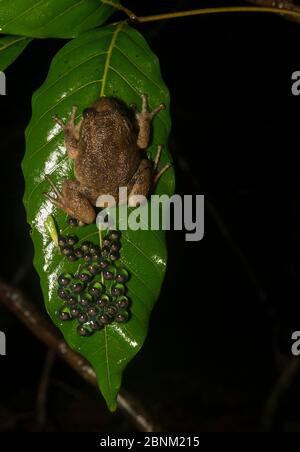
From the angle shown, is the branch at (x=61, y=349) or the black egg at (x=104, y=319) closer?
the black egg at (x=104, y=319)

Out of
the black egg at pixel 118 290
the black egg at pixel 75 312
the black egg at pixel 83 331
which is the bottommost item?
the black egg at pixel 83 331

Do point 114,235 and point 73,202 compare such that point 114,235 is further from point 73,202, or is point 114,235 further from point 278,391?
point 278,391

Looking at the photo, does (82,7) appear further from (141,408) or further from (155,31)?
(155,31)

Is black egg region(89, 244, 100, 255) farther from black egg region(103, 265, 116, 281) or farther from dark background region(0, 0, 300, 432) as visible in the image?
dark background region(0, 0, 300, 432)

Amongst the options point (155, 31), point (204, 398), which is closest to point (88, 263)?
point (155, 31)

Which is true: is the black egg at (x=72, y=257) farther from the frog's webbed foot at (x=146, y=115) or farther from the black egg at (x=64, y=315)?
the frog's webbed foot at (x=146, y=115)

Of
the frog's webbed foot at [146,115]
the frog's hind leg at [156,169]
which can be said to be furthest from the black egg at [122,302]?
the frog's webbed foot at [146,115]
